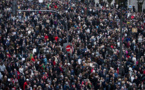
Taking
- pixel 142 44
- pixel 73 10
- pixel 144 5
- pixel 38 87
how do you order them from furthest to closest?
pixel 144 5
pixel 73 10
pixel 142 44
pixel 38 87

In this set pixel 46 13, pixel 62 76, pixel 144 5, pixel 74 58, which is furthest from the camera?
pixel 144 5

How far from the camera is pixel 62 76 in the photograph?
26453mm

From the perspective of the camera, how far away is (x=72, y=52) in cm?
3109

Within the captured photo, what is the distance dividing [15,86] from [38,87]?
156cm

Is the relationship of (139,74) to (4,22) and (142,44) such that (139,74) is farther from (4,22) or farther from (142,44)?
(4,22)

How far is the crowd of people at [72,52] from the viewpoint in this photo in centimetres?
2602

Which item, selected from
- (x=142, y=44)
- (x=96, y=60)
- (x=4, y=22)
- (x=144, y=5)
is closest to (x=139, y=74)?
(x=96, y=60)

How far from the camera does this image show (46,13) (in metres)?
38.5

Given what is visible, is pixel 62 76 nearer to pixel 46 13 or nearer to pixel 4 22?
pixel 4 22

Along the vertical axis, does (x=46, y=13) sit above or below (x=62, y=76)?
above

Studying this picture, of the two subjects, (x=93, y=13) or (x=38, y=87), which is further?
(x=93, y=13)

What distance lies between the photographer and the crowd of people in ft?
85.4

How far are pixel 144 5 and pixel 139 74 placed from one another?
96.8 feet

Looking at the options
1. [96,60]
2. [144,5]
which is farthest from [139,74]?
[144,5]
